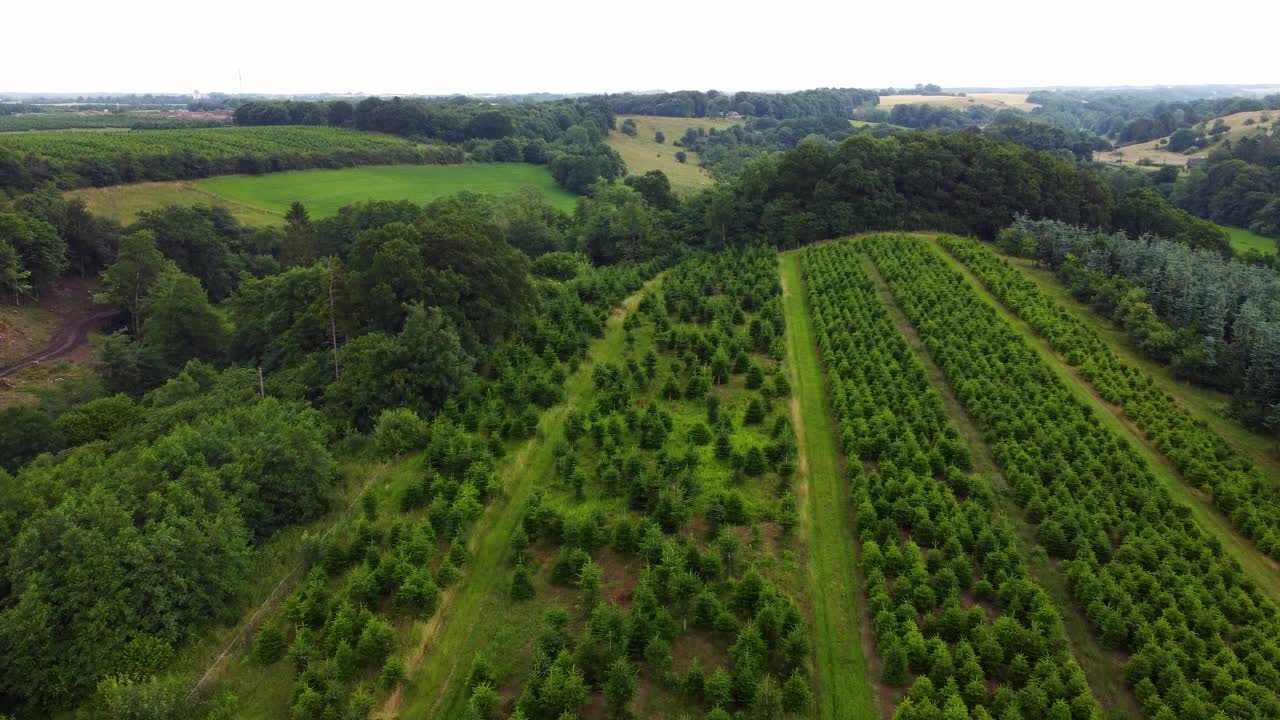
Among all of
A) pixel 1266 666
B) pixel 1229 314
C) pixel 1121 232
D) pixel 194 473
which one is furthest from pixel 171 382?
pixel 1121 232

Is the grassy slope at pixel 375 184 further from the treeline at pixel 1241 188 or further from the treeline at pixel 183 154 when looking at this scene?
the treeline at pixel 1241 188

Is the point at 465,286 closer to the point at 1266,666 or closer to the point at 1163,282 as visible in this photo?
the point at 1266,666

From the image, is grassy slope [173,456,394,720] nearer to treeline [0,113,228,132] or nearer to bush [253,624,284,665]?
bush [253,624,284,665]

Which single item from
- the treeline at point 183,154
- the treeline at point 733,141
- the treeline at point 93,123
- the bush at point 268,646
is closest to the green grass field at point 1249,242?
the treeline at point 733,141

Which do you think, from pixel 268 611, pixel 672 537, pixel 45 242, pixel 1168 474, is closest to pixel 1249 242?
pixel 1168 474

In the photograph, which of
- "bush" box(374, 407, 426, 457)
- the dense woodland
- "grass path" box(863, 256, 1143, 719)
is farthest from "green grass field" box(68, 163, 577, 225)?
"grass path" box(863, 256, 1143, 719)

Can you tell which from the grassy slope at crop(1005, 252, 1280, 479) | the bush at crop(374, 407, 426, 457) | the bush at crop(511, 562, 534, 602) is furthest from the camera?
the grassy slope at crop(1005, 252, 1280, 479)
